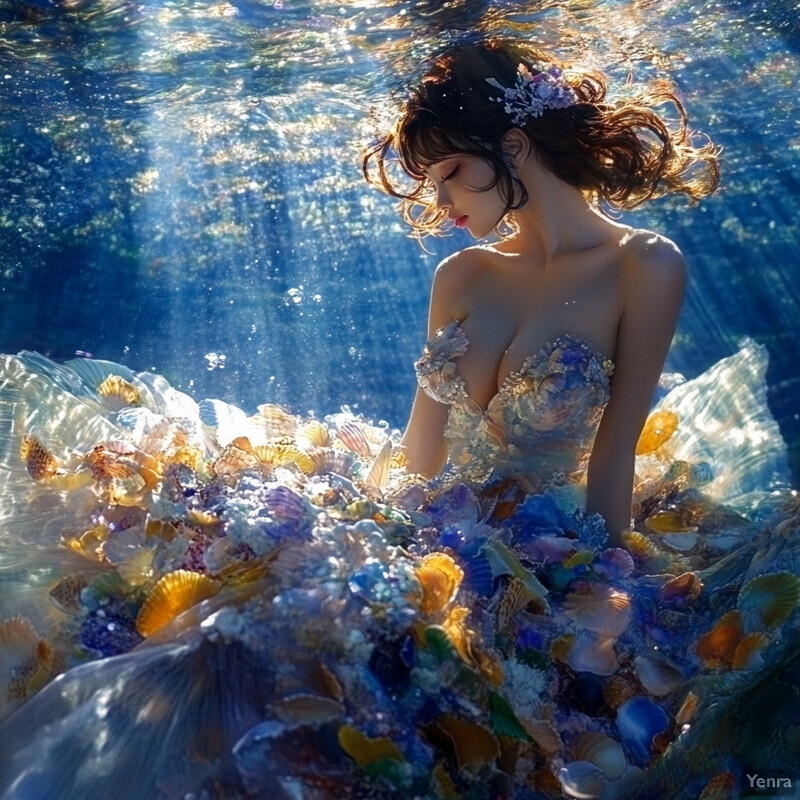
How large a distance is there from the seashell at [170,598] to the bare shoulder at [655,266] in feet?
4.26

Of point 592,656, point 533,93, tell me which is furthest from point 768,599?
point 533,93

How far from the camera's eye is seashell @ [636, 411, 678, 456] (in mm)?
2570

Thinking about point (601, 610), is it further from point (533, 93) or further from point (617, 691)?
point (533, 93)

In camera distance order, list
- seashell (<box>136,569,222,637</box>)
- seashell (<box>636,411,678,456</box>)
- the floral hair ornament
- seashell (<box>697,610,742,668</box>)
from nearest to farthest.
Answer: seashell (<box>136,569,222,637</box>) < seashell (<box>697,610,742,668</box>) < the floral hair ornament < seashell (<box>636,411,678,456</box>)

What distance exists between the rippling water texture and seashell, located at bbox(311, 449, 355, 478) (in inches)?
101

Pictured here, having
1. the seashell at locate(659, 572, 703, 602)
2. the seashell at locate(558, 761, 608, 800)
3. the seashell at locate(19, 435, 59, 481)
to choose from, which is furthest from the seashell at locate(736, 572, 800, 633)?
the seashell at locate(19, 435, 59, 481)

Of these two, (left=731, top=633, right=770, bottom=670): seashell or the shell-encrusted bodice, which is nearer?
(left=731, top=633, right=770, bottom=670): seashell

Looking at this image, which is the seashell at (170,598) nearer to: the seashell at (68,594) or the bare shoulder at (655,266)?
the seashell at (68,594)

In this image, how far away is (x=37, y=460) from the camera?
1.71 meters

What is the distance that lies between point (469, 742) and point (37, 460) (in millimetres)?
1004

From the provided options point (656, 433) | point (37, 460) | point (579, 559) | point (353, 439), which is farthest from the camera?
point (656, 433)

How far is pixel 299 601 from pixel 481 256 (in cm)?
150

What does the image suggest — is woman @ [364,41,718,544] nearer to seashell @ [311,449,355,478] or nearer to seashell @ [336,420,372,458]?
seashell @ [336,420,372,458]

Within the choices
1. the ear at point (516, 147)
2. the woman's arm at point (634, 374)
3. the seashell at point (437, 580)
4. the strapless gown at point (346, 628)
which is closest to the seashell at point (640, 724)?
the strapless gown at point (346, 628)
